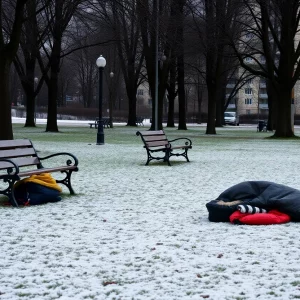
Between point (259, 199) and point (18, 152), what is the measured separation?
14.3 ft

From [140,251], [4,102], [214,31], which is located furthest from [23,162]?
[214,31]

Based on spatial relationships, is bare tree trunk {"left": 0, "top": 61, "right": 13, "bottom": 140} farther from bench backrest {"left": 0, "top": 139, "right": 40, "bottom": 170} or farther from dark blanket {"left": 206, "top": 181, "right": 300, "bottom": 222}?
dark blanket {"left": 206, "top": 181, "right": 300, "bottom": 222}

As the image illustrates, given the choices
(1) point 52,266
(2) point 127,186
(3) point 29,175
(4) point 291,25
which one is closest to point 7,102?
(2) point 127,186

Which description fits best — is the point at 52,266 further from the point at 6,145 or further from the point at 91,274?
the point at 6,145

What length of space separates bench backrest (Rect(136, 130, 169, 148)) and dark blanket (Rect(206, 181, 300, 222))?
29.7 ft

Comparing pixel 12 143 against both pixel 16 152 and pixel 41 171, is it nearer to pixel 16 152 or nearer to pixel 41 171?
pixel 16 152

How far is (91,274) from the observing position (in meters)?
6.05

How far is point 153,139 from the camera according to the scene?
62.3ft

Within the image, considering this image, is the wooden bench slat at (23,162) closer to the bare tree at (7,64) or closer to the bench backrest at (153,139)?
the bench backrest at (153,139)

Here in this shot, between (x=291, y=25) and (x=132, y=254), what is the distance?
32330 mm

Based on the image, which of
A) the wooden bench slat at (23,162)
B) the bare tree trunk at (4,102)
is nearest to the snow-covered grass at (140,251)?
the wooden bench slat at (23,162)

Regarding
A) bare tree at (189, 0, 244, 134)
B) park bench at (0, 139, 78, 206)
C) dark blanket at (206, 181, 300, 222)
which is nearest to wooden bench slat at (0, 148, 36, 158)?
park bench at (0, 139, 78, 206)

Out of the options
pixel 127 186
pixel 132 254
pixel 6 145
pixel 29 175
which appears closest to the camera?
pixel 132 254

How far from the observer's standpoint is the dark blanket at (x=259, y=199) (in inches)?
348
